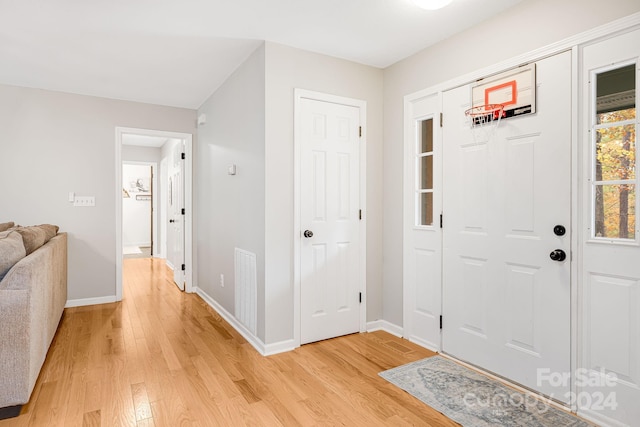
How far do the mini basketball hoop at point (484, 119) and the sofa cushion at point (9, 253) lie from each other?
10.0 feet

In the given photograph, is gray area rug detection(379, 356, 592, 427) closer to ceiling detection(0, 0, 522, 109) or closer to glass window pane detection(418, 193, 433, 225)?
glass window pane detection(418, 193, 433, 225)

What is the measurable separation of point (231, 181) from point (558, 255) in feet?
8.96

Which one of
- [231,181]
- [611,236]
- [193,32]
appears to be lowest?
[611,236]

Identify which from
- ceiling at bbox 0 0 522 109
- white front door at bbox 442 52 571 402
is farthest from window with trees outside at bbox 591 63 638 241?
ceiling at bbox 0 0 522 109

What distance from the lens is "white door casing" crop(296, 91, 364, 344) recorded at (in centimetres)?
289

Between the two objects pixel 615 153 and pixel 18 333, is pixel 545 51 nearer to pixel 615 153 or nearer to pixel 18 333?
pixel 615 153

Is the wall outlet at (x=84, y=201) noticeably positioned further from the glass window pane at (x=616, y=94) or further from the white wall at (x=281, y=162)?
the glass window pane at (x=616, y=94)

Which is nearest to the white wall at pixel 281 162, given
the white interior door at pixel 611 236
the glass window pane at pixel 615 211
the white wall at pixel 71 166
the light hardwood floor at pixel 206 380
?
the light hardwood floor at pixel 206 380

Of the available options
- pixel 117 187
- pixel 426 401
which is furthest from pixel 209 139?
pixel 426 401

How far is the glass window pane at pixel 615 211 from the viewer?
1767 mm

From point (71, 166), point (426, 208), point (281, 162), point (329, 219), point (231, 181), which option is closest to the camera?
point (281, 162)

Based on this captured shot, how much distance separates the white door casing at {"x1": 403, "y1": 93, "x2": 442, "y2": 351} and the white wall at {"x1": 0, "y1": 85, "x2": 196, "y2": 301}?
3.27 m

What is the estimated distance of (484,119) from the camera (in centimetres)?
242

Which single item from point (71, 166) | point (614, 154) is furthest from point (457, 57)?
point (71, 166)
